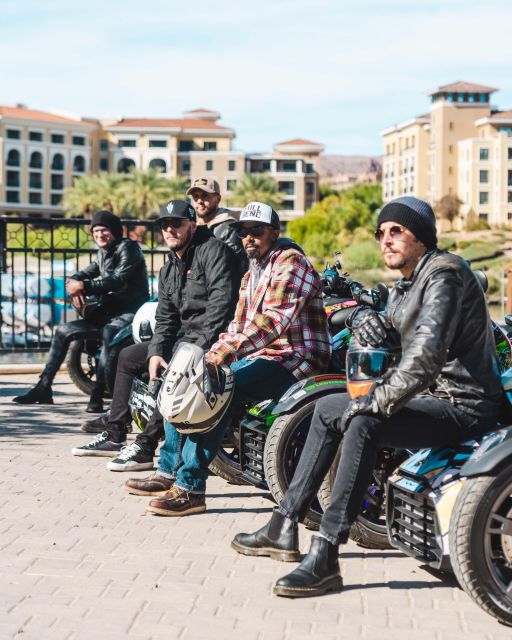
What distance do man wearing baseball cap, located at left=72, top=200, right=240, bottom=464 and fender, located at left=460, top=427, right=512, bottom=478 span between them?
8.40ft

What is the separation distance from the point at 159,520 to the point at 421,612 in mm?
1914

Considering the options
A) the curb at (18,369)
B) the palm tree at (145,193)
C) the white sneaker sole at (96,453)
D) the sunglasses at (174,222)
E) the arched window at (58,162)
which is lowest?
the white sneaker sole at (96,453)

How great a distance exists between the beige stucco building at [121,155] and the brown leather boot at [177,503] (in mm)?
137228

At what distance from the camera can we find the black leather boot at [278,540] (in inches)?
199

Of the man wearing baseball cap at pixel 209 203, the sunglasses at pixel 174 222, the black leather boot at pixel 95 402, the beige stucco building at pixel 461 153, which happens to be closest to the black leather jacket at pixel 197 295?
the sunglasses at pixel 174 222

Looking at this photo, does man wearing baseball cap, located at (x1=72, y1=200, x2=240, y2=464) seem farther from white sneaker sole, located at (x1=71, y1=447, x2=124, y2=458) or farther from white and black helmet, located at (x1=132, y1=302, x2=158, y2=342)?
white and black helmet, located at (x1=132, y1=302, x2=158, y2=342)

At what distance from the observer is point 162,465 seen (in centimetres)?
648

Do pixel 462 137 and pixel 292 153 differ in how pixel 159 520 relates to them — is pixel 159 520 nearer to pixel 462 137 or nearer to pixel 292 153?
pixel 462 137

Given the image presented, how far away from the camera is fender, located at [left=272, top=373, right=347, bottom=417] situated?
5593 mm

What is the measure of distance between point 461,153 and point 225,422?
456ft

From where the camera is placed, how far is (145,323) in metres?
8.02

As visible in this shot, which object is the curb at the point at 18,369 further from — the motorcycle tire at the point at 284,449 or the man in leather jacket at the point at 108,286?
the motorcycle tire at the point at 284,449

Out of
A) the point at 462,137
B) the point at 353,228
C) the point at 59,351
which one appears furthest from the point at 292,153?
the point at 59,351

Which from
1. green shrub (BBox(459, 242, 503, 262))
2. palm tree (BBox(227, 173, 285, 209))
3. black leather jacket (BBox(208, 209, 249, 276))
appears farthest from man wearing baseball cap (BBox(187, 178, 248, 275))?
palm tree (BBox(227, 173, 285, 209))
